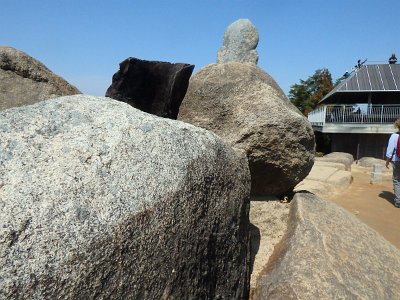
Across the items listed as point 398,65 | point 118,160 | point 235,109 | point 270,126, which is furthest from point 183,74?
point 398,65

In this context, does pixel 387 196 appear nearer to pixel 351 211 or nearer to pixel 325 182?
pixel 325 182

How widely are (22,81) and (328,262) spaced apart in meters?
3.35

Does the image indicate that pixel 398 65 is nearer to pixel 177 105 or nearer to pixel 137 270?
pixel 177 105

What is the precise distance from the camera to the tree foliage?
2989cm

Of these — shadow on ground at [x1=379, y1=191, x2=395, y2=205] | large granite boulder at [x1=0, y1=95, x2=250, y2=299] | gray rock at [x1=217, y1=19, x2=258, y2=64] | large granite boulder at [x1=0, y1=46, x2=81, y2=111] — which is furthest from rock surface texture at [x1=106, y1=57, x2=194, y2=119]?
gray rock at [x1=217, y1=19, x2=258, y2=64]

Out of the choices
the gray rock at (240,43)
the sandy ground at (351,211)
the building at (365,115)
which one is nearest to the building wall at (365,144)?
the building at (365,115)

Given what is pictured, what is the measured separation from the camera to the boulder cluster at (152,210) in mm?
1410

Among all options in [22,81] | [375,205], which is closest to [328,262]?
[22,81]

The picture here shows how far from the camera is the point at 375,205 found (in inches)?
270

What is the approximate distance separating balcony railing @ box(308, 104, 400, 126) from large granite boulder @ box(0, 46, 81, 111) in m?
13.9

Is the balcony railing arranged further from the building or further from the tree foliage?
the tree foliage

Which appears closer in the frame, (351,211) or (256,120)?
(256,120)

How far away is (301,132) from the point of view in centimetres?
336

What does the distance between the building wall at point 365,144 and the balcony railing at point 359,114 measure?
2.16 feet
